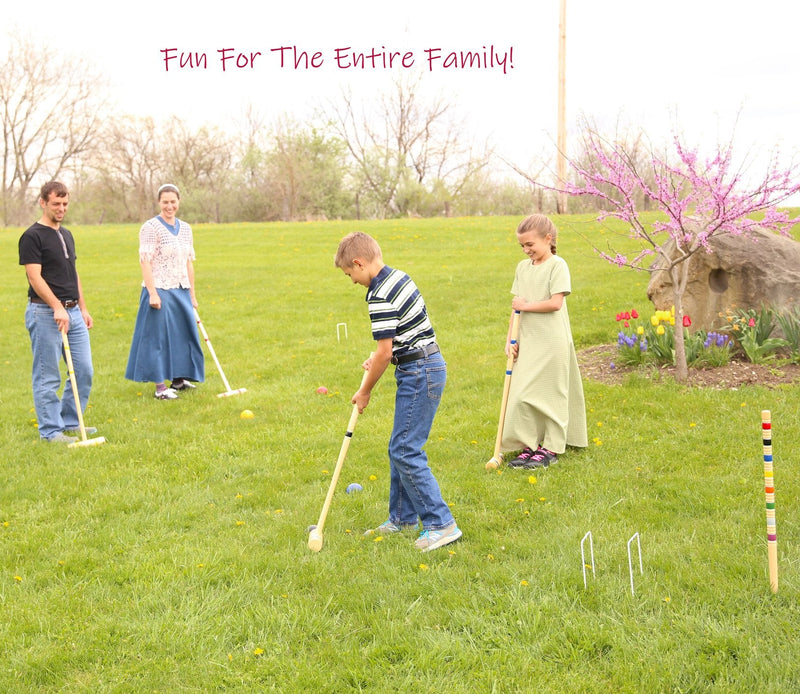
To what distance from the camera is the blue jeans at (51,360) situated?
6949 mm

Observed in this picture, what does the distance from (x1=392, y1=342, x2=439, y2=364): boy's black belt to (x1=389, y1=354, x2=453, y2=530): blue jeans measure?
0.08 ft

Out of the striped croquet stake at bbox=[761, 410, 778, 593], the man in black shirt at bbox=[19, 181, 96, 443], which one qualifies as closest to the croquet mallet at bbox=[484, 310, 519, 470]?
the striped croquet stake at bbox=[761, 410, 778, 593]

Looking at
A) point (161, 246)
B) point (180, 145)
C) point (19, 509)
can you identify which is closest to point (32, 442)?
point (19, 509)

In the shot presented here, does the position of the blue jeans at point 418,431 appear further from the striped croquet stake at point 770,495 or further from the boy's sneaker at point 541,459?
the striped croquet stake at point 770,495

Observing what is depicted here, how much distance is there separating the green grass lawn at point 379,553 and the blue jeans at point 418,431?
0.26m

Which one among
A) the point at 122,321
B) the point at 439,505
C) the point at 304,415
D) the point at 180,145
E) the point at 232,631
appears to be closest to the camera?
the point at 232,631

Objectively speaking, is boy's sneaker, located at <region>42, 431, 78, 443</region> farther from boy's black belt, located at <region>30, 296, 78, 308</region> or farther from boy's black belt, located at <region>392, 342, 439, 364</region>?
boy's black belt, located at <region>392, 342, 439, 364</region>

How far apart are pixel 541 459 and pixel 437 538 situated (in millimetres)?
1609

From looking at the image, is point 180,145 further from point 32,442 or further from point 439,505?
point 439,505

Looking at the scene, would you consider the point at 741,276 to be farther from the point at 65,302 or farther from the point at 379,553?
the point at 65,302

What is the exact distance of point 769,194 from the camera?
7090 mm

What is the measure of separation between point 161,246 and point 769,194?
6.12 meters

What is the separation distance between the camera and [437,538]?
4691mm

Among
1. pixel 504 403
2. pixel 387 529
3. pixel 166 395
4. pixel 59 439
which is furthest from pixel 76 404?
pixel 504 403
